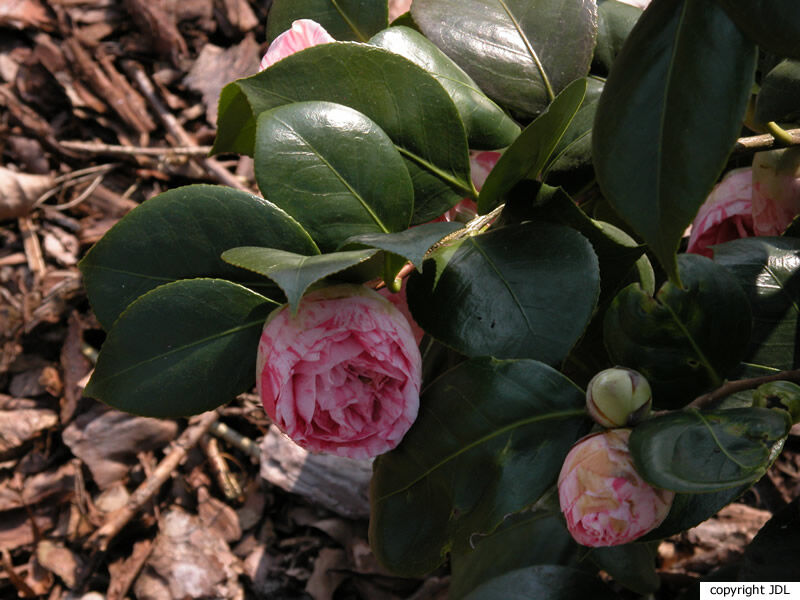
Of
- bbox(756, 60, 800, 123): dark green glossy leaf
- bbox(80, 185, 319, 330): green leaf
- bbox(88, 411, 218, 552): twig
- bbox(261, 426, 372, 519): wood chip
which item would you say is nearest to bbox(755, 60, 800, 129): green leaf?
bbox(756, 60, 800, 123): dark green glossy leaf

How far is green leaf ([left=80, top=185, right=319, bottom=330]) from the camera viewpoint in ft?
A: 2.15

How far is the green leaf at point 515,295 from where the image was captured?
0.64 metres

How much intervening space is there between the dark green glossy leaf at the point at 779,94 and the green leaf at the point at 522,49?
0.18 m

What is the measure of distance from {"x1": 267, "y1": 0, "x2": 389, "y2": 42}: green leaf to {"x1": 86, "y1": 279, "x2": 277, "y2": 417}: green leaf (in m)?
0.35

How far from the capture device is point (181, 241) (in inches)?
26.7

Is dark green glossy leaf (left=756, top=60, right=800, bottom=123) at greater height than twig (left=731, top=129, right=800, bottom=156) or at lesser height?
greater

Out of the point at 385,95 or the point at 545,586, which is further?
the point at 545,586

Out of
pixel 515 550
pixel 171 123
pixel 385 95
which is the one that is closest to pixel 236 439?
pixel 515 550

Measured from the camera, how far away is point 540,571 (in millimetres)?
967

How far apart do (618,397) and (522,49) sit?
407mm

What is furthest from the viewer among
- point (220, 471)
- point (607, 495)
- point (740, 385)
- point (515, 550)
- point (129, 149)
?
point (129, 149)

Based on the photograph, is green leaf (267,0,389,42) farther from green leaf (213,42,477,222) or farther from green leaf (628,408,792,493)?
green leaf (628,408,792,493)

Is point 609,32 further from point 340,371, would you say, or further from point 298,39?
point 340,371

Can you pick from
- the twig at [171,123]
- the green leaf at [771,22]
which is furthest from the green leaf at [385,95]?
the twig at [171,123]
